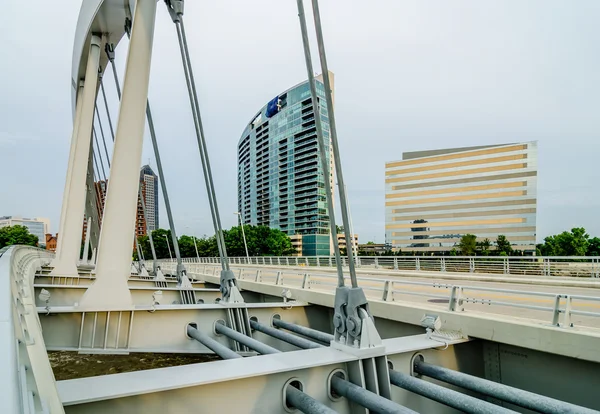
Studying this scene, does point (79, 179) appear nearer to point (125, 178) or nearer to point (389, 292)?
point (125, 178)

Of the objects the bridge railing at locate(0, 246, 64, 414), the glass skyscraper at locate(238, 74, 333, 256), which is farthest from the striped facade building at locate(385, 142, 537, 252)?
the bridge railing at locate(0, 246, 64, 414)

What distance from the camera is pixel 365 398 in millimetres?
4621

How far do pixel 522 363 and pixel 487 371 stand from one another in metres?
0.75

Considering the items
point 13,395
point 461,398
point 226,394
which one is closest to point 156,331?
point 226,394

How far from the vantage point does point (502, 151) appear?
12900 centimetres

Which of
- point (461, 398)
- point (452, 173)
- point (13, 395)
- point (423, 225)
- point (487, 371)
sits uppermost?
point (452, 173)

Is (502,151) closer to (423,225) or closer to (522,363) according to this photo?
(423,225)

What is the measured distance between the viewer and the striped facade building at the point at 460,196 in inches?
4909

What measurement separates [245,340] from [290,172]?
5102 inches

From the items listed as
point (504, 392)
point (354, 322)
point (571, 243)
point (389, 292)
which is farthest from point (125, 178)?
point (571, 243)

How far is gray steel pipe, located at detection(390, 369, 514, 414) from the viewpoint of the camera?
458cm

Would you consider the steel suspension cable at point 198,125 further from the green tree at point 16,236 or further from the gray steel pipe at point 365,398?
the green tree at point 16,236

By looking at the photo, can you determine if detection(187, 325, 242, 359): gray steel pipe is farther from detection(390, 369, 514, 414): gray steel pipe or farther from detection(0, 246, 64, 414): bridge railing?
detection(0, 246, 64, 414): bridge railing

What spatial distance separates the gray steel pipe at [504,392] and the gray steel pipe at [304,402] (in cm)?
251
